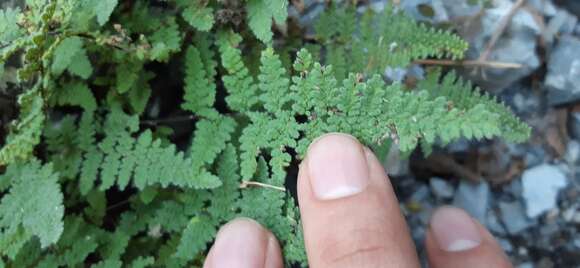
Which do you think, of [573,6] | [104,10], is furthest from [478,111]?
[573,6]

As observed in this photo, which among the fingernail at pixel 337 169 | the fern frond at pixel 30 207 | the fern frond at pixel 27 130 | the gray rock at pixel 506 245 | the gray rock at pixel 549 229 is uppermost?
the fern frond at pixel 27 130

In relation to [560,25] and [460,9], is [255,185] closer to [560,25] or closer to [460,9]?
[460,9]

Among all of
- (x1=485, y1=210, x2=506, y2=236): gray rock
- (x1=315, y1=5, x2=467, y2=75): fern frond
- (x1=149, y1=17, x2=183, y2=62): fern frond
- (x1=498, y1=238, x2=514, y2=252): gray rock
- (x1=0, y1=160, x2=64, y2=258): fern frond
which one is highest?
(x1=149, y1=17, x2=183, y2=62): fern frond

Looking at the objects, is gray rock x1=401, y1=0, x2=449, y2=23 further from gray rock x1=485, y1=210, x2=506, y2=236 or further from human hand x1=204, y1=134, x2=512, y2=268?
human hand x1=204, y1=134, x2=512, y2=268

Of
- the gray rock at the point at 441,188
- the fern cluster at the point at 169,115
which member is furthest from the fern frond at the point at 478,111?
the gray rock at the point at 441,188

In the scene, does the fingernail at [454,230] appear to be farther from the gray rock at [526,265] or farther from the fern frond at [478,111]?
the gray rock at [526,265]

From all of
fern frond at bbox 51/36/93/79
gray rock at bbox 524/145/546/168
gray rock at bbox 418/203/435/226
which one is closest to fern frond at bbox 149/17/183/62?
fern frond at bbox 51/36/93/79

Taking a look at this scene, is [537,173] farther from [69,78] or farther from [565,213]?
[69,78]
